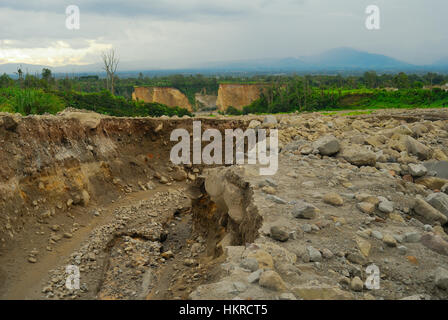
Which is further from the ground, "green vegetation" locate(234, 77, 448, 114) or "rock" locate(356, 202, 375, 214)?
"green vegetation" locate(234, 77, 448, 114)

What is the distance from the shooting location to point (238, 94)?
57500 mm

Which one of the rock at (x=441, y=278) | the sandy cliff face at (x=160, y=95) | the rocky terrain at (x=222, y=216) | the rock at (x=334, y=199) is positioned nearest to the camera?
the rock at (x=441, y=278)

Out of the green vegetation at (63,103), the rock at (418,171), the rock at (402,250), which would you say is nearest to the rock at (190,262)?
the rock at (402,250)

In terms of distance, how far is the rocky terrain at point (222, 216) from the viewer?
4137 millimetres

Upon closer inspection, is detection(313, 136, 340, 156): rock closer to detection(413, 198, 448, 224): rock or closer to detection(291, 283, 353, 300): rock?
detection(413, 198, 448, 224): rock

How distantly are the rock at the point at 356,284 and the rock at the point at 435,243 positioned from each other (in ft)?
4.52

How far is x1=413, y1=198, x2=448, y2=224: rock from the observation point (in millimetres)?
5426

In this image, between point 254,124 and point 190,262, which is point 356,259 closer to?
point 190,262

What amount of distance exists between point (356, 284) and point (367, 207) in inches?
79.3

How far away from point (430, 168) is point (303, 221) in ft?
14.0

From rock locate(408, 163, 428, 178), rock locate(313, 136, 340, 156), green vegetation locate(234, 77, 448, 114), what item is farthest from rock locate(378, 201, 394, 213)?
green vegetation locate(234, 77, 448, 114)

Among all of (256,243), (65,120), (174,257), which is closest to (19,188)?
(65,120)

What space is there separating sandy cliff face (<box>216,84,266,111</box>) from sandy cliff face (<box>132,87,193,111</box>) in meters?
6.89

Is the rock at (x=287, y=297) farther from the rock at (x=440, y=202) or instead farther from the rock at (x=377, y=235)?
the rock at (x=440, y=202)
